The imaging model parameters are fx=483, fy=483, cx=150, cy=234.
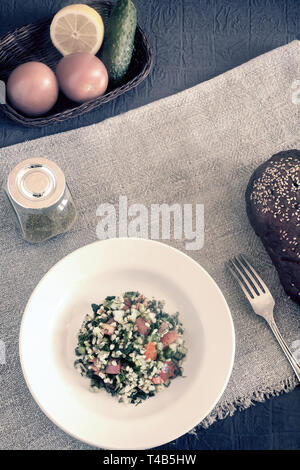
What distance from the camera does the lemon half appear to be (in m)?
1.10

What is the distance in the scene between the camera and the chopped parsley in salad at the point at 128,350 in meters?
0.89

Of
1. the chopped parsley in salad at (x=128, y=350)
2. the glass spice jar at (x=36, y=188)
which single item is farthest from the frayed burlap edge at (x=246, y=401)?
the glass spice jar at (x=36, y=188)

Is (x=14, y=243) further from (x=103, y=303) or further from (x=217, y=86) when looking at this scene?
(x=217, y=86)

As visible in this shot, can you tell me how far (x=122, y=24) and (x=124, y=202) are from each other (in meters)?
0.41

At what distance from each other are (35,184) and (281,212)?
50 centimetres

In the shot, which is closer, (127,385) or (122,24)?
(127,385)

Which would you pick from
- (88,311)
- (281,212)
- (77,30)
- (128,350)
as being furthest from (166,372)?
(77,30)

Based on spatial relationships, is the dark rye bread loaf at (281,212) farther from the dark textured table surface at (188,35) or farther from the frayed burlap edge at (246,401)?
the dark textured table surface at (188,35)

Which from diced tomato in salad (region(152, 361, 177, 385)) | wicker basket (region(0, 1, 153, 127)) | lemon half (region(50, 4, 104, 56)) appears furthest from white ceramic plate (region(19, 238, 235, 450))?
lemon half (region(50, 4, 104, 56))

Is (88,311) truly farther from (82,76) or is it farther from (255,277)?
(82,76)

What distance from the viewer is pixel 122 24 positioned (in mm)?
1094

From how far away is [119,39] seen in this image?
1097 millimetres
